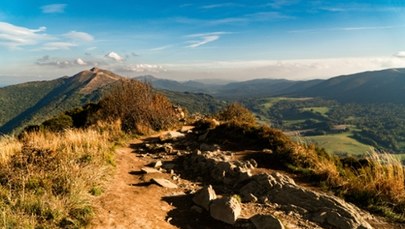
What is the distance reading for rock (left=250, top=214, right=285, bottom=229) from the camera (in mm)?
7367

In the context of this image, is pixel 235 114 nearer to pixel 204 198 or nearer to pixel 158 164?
pixel 158 164

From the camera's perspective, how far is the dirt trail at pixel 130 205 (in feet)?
24.1

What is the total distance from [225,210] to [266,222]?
109cm

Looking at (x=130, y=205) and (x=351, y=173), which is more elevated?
(x=130, y=205)

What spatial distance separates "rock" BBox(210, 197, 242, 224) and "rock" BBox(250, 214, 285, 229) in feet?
1.62

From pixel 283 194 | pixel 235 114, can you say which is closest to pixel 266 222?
pixel 283 194

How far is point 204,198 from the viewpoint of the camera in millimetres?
9062

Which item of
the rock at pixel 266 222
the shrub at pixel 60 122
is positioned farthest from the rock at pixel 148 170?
the shrub at pixel 60 122

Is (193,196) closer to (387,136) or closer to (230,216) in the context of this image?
(230,216)

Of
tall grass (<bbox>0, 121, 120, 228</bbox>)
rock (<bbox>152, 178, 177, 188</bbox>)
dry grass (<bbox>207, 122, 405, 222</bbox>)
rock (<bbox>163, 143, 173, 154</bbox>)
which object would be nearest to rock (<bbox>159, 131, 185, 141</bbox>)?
rock (<bbox>163, 143, 173, 154</bbox>)

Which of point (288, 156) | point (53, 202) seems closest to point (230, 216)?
point (53, 202)

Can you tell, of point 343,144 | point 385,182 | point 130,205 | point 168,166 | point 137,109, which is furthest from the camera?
point 343,144

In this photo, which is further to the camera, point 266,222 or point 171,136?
point 171,136

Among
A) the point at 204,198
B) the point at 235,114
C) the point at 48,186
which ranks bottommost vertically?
the point at 204,198
